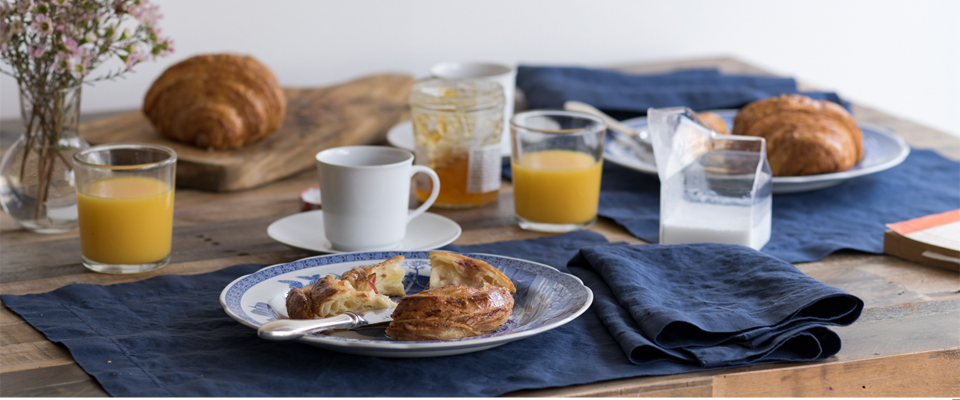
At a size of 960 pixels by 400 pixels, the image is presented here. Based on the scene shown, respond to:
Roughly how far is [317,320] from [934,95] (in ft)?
11.0

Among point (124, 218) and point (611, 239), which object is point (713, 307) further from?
point (124, 218)

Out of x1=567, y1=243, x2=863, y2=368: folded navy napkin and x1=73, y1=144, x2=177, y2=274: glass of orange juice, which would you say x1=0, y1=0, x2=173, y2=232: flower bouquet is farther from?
x1=567, y1=243, x2=863, y2=368: folded navy napkin

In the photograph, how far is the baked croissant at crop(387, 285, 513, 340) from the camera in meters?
0.79

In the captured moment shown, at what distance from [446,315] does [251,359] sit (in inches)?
7.9

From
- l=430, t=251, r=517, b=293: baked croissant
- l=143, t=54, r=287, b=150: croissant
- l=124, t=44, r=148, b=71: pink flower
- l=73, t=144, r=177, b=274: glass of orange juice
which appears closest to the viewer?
l=430, t=251, r=517, b=293: baked croissant

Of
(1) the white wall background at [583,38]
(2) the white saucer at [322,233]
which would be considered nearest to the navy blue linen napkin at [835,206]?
(2) the white saucer at [322,233]

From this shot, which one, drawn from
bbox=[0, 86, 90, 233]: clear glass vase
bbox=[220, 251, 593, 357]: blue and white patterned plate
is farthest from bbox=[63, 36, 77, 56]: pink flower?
bbox=[220, 251, 593, 357]: blue and white patterned plate

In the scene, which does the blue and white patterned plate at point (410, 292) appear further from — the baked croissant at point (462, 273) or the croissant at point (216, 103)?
the croissant at point (216, 103)

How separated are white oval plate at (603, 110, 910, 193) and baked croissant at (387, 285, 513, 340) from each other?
0.69 m

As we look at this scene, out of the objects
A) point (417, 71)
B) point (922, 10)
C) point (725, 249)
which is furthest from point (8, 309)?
point (922, 10)

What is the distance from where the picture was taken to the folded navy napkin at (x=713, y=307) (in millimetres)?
832

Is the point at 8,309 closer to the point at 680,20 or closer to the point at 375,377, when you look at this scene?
the point at 375,377

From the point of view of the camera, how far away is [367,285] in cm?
88

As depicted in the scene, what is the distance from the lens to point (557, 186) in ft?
4.09
